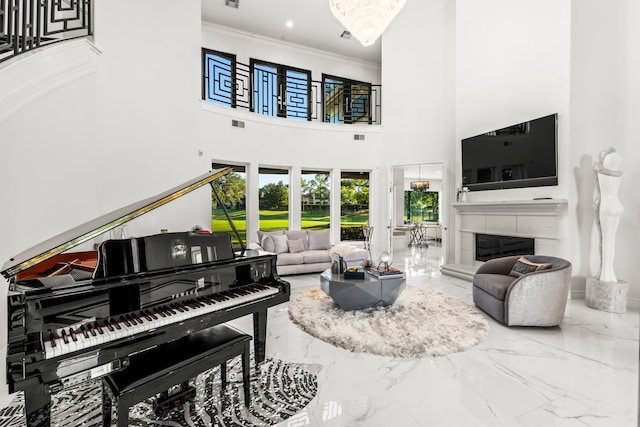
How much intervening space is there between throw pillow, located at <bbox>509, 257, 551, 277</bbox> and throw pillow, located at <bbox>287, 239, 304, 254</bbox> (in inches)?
148

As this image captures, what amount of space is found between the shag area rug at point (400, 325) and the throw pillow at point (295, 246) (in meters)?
2.03

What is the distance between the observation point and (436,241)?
35.5 feet

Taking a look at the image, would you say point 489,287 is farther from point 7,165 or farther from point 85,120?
point 85,120

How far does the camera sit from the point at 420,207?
38.5ft

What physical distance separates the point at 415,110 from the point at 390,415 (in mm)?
6796

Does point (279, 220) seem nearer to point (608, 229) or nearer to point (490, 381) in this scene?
point (490, 381)

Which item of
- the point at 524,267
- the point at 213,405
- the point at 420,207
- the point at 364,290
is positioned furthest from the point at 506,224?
the point at 420,207

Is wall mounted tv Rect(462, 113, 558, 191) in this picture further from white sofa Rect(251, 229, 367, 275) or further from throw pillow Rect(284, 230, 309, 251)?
throw pillow Rect(284, 230, 309, 251)

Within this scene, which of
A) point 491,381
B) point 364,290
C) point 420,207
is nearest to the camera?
point 491,381

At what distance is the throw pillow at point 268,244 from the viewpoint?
5926mm

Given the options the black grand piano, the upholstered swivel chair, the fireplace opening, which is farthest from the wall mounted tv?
the black grand piano

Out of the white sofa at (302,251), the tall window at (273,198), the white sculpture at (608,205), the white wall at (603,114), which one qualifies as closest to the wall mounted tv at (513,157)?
the white wall at (603,114)

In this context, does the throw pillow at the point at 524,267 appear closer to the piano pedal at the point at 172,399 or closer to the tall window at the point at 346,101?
the piano pedal at the point at 172,399

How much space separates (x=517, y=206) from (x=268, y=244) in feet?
14.7
